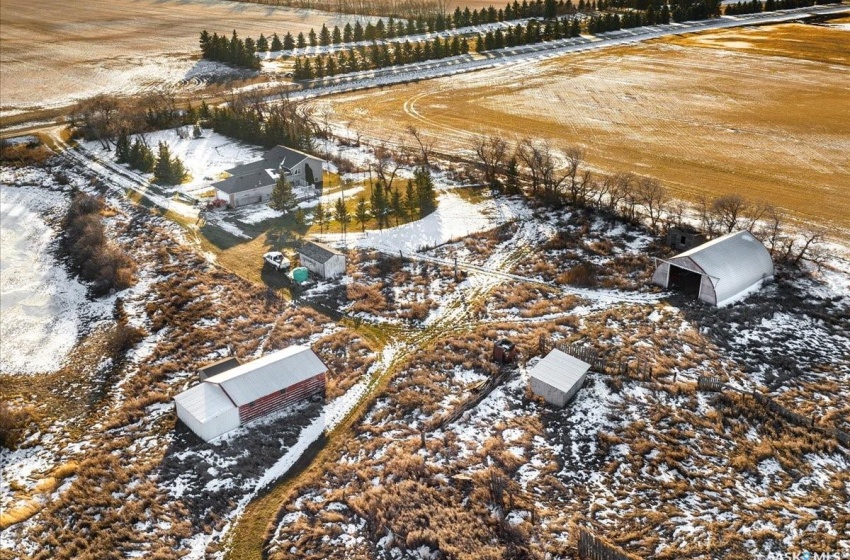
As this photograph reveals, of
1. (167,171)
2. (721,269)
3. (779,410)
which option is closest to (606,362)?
(779,410)

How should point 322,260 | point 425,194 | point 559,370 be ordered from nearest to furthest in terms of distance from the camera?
point 559,370 → point 322,260 → point 425,194

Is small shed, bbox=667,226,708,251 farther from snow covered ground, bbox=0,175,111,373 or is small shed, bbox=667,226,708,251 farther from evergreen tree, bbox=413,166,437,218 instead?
snow covered ground, bbox=0,175,111,373

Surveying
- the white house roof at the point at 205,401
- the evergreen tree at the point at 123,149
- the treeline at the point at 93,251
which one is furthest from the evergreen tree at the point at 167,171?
the white house roof at the point at 205,401

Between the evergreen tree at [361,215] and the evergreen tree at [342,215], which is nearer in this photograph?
the evergreen tree at [342,215]

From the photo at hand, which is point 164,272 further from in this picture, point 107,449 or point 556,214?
point 556,214

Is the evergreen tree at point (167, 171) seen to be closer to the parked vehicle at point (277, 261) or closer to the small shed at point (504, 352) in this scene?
the parked vehicle at point (277, 261)

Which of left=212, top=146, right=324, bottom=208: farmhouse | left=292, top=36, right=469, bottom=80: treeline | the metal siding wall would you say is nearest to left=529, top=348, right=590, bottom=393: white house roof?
the metal siding wall

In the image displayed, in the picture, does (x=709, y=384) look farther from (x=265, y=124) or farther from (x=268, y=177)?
(x=265, y=124)
